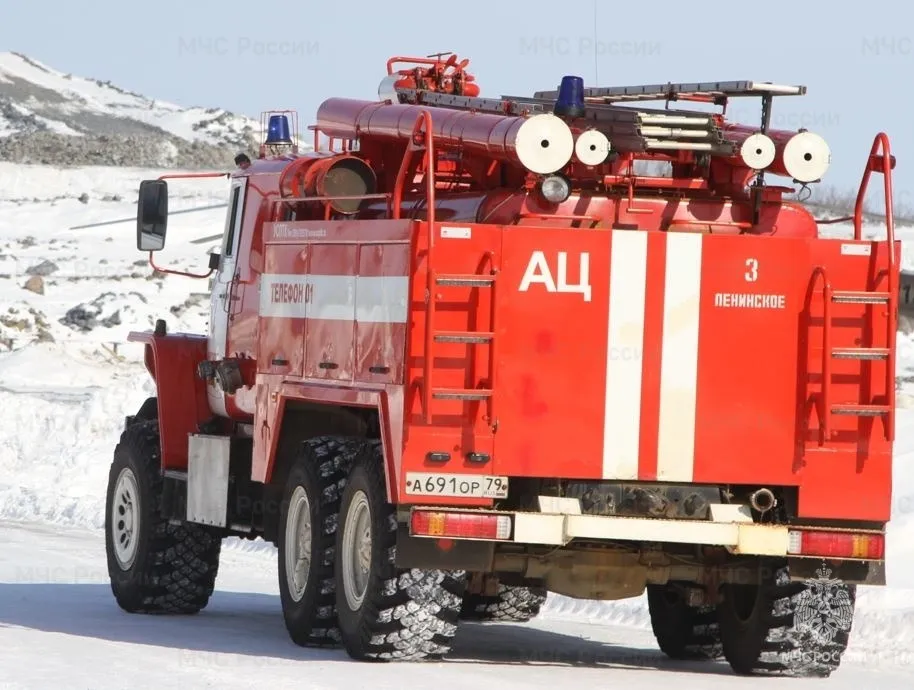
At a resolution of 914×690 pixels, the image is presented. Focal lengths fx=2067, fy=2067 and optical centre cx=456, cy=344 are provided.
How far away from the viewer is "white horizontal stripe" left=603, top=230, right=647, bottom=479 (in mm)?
10820

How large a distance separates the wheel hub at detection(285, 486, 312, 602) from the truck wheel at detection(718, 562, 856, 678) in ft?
8.68

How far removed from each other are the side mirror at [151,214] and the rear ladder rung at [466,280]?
4.09 metres

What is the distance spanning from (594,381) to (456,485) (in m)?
0.93

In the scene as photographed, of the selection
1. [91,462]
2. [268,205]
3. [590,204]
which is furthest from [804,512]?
[91,462]

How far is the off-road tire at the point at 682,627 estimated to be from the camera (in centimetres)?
1291

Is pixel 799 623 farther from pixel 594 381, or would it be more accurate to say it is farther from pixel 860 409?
pixel 594 381

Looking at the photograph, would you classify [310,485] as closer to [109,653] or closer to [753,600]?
[109,653]

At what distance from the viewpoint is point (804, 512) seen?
11.0m

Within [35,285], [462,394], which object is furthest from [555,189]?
[35,285]

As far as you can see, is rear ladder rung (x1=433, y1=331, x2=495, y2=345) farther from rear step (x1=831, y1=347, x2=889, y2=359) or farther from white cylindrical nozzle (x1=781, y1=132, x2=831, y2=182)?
white cylindrical nozzle (x1=781, y1=132, x2=831, y2=182)

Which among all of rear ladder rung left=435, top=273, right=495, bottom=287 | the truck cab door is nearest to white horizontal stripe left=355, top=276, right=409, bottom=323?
rear ladder rung left=435, top=273, right=495, bottom=287

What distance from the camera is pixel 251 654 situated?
38.5 ft

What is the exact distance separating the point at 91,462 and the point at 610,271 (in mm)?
15264

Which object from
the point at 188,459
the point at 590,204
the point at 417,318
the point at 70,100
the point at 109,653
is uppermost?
the point at 70,100
